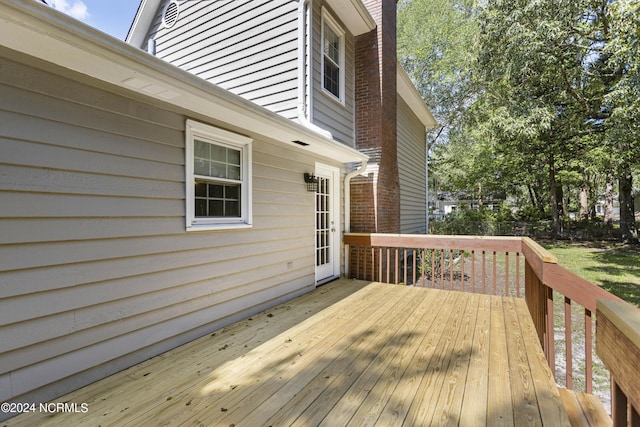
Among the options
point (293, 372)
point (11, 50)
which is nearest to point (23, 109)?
point (11, 50)

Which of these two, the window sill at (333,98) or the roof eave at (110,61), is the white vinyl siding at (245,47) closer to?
the window sill at (333,98)

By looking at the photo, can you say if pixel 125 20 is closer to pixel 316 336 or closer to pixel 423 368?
pixel 316 336

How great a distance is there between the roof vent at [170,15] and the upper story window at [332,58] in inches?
134

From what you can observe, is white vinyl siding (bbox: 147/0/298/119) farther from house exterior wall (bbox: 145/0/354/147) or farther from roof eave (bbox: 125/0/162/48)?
roof eave (bbox: 125/0/162/48)

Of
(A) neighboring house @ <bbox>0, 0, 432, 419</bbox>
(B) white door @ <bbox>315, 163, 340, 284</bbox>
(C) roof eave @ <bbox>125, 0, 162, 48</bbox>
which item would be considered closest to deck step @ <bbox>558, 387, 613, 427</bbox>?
(A) neighboring house @ <bbox>0, 0, 432, 419</bbox>

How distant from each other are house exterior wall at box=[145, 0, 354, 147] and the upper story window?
18cm

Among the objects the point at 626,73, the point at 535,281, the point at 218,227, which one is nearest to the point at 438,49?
the point at 626,73

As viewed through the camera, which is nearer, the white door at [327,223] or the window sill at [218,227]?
the window sill at [218,227]

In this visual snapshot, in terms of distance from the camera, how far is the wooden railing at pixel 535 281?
6.48ft

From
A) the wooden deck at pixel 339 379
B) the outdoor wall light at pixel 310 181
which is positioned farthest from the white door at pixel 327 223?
the wooden deck at pixel 339 379

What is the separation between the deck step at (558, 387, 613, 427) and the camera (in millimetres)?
1812

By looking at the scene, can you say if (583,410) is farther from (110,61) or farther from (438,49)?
(438,49)

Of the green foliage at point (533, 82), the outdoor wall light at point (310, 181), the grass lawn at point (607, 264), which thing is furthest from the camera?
the green foliage at point (533, 82)

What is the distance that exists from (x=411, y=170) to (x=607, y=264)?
6041 mm
